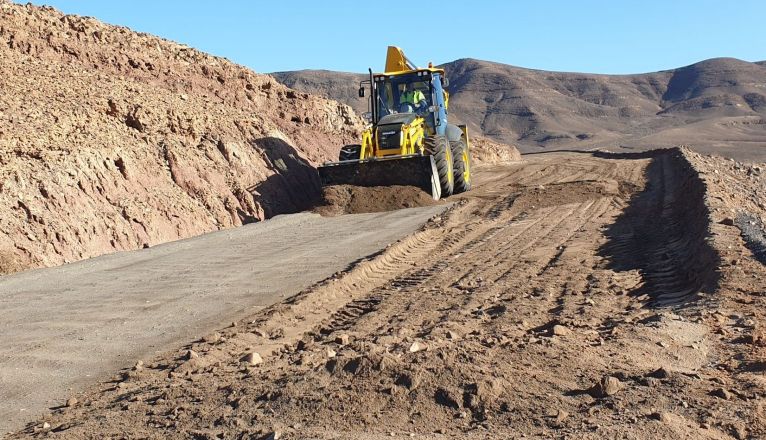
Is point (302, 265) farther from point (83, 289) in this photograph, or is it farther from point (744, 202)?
point (744, 202)

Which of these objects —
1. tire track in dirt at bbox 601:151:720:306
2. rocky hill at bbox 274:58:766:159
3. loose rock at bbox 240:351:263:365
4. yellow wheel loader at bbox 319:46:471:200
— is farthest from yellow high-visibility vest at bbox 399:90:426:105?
rocky hill at bbox 274:58:766:159

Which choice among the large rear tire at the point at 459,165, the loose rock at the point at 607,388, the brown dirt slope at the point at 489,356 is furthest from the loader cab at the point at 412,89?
the loose rock at the point at 607,388

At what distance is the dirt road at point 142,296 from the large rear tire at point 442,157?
3.21 metres

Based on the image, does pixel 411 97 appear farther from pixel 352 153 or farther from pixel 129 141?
pixel 129 141

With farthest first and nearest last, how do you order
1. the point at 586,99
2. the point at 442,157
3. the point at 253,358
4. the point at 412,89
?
the point at 586,99, the point at 412,89, the point at 442,157, the point at 253,358

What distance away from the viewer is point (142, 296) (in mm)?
10102

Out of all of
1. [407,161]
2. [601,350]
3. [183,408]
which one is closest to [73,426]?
[183,408]

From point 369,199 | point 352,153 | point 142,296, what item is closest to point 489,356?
point 142,296

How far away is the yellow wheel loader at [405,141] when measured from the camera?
59.4ft

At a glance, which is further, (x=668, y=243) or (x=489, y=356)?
(x=668, y=243)

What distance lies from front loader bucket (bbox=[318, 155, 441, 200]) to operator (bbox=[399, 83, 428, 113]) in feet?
6.67

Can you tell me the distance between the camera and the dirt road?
7.22 metres

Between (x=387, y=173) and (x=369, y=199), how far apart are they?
0.69 metres

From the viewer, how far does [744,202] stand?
653 inches
